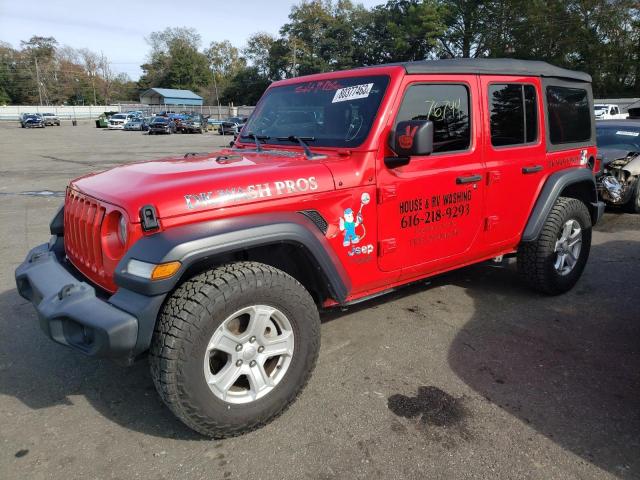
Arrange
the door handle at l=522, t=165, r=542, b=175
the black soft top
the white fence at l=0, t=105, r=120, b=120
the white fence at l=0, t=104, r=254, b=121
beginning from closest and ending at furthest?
the black soft top < the door handle at l=522, t=165, r=542, b=175 < the white fence at l=0, t=104, r=254, b=121 < the white fence at l=0, t=105, r=120, b=120

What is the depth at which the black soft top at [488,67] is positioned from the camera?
3283 millimetres

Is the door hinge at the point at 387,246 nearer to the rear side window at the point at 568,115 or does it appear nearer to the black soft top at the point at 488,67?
the black soft top at the point at 488,67

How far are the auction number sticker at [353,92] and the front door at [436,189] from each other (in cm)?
24

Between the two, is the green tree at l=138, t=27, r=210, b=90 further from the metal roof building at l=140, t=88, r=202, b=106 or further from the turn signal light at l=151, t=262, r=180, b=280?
the turn signal light at l=151, t=262, r=180, b=280

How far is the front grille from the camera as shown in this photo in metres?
2.64

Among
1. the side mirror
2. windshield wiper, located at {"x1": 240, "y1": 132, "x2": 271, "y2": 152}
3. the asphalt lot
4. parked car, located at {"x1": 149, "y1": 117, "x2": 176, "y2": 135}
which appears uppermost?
parked car, located at {"x1": 149, "y1": 117, "x2": 176, "y2": 135}

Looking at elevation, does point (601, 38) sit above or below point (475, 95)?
above

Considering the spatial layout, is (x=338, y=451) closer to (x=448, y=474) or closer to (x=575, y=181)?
(x=448, y=474)

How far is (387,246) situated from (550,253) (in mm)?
1882

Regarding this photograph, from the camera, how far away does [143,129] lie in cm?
4303

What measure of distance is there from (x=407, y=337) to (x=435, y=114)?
163 cm

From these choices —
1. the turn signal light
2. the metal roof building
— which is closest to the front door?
the turn signal light

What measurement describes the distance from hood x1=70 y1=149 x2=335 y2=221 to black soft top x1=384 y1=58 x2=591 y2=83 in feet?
3.36

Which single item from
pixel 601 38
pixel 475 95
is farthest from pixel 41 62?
pixel 475 95
